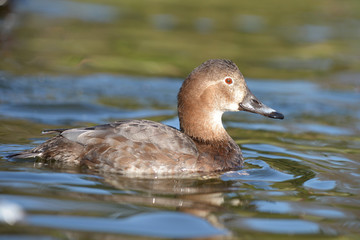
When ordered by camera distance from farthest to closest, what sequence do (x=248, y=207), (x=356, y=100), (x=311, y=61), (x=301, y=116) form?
1. (x=311, y=61)
2. (x=356, y=100)
3. (x=301, y=116)
4. (x=248, y=207)

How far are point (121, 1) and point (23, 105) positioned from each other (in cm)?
994

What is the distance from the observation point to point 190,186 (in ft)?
20.8

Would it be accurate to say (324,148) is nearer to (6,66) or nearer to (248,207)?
(248,207)

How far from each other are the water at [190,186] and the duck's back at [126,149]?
0.64 ft

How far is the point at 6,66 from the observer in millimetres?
12070

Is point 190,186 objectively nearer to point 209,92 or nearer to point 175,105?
point 209,92

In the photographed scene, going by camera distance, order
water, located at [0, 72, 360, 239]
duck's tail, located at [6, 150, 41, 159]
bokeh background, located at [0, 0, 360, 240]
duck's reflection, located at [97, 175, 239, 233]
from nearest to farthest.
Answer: water, located at [0, 72, 360, 239] < bokeh background, located at [0, 0, 360, 240] < duck's reflection, located at [97, 175, 239, 233] < duck's tail, located at [6, 150, 41, 159]

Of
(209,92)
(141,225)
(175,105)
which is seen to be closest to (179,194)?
(141,225)

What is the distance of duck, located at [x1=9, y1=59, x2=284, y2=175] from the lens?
6.55 m

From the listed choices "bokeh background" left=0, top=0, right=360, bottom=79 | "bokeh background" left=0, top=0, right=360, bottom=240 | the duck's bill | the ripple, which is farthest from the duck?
"bokeh background" left=0, top=0, right=360, bottom=79

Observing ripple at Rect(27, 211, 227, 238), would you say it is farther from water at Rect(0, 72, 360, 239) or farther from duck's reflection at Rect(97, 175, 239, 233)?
duck's reflection at Rect(97, 175, 239, 233)

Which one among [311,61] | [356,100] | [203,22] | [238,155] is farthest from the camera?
[203,22]

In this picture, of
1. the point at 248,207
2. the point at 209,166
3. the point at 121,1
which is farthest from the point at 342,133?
the point at 121,1

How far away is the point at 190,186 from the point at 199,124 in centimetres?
113
